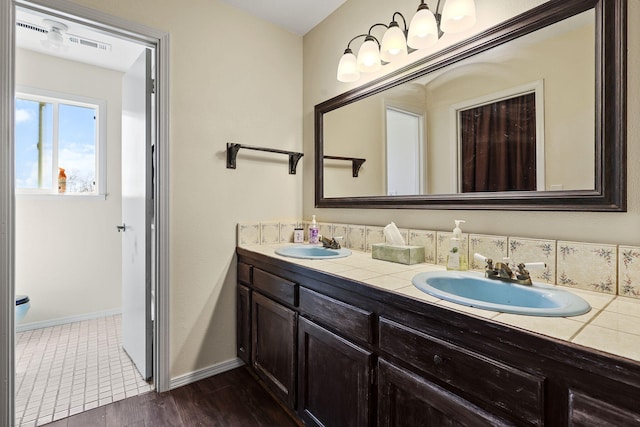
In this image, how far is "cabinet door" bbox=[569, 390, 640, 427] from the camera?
585mm

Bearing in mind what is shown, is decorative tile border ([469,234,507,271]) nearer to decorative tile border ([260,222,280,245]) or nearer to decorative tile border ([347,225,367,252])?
decorative tile border ([347,225,367,252])

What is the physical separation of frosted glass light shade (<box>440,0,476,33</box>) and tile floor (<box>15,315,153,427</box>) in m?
2.50

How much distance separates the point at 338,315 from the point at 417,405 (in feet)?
1.33

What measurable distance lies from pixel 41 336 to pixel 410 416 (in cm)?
307

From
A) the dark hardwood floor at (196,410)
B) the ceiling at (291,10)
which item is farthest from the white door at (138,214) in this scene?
the ceiling at (291,10)

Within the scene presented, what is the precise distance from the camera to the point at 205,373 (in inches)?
78.1

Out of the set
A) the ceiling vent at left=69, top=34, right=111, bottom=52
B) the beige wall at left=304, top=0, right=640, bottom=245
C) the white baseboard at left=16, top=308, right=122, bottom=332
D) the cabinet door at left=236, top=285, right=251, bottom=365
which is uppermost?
the ceiling vent at left=69, top=34, right=111, bottom=52

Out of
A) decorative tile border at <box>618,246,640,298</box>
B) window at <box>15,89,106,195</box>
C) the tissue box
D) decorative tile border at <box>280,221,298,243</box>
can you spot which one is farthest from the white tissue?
window at <box>15,89,106,195</box>

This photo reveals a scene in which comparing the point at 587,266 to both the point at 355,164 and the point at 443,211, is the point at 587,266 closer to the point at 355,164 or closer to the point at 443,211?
the point at 443,211

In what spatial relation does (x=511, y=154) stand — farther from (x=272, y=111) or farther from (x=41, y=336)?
(x=41, y=336)

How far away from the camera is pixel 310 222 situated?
236 cm

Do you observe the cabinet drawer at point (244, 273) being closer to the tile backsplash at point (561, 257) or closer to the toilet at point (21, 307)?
the tile backsplash at point (561, 257)

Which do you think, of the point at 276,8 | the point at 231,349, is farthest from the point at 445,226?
the point at 276,8

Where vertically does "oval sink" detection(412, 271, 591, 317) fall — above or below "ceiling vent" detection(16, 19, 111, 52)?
below
